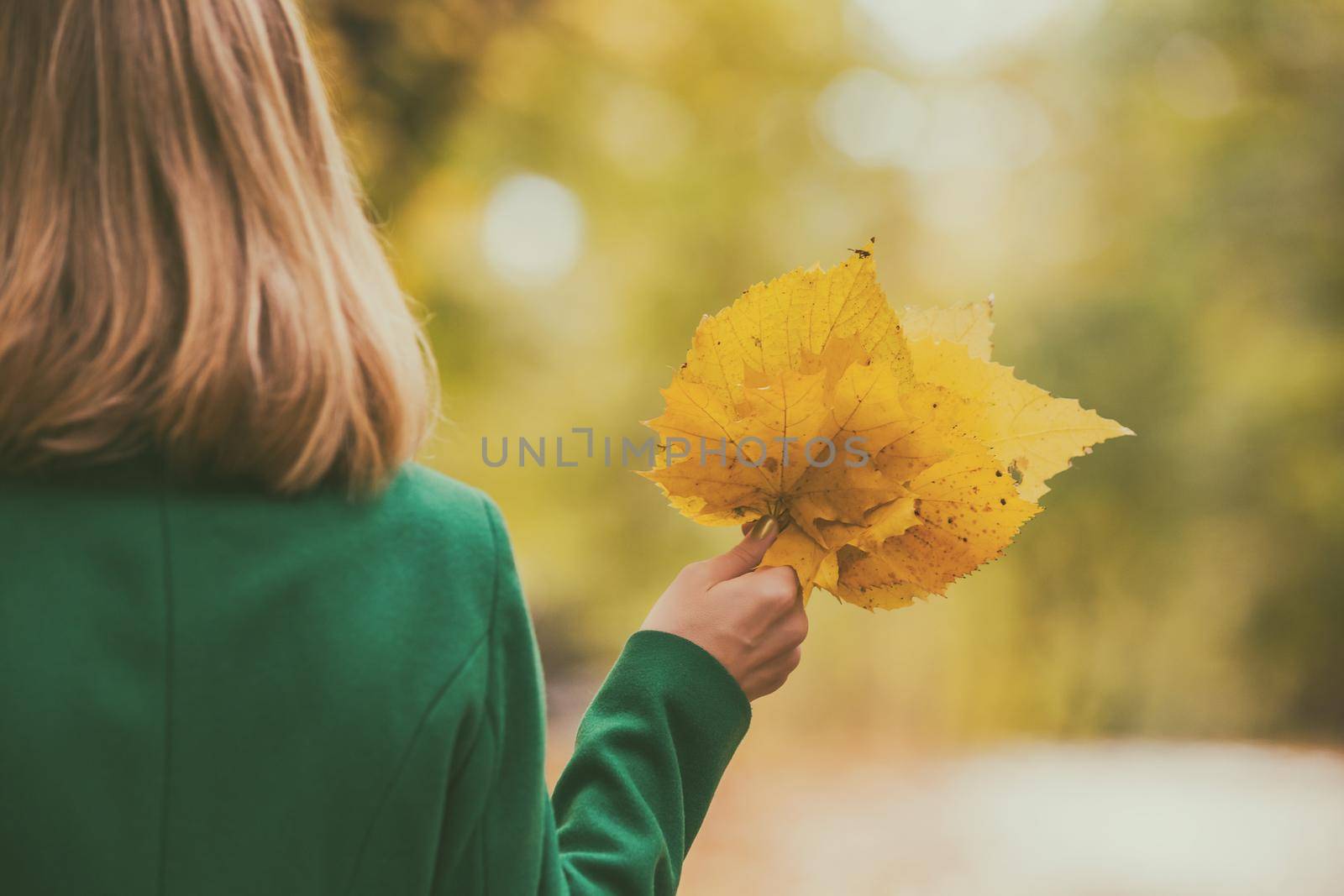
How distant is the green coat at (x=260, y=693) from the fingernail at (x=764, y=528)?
0.28 metres

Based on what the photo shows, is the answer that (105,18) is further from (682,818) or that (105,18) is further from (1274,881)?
(1274,881)

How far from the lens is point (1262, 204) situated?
5797mm

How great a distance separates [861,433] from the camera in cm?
84

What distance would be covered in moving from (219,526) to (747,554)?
43cm

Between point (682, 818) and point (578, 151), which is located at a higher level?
point (578, 151)

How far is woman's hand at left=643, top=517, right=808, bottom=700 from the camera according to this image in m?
0.85

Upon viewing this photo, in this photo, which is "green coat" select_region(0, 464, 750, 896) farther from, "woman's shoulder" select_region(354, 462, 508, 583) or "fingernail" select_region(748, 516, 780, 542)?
"fingernail" select_region(748, 516, 780, 542)

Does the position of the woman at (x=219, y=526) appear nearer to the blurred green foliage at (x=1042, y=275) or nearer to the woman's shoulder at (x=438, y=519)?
the woman's shoulder at (x=438, y=519)

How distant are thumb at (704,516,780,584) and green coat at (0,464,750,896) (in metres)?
0.23

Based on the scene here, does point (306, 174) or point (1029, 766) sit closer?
point (306, 174)

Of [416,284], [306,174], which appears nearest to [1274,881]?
[416,284]

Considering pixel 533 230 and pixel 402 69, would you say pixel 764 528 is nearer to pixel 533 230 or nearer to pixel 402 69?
pixel 402 69

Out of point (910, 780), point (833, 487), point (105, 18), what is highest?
point (105, 18)

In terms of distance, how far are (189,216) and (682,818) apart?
542 mm
